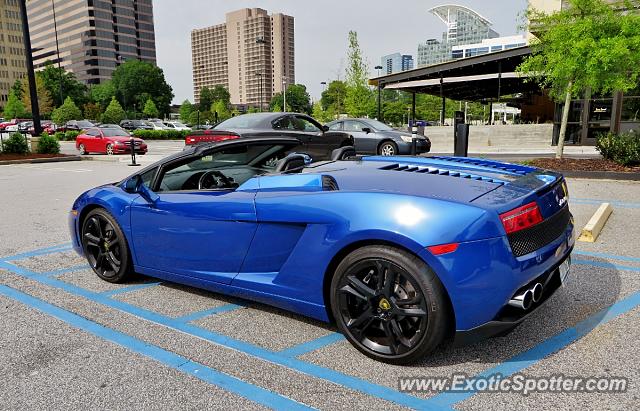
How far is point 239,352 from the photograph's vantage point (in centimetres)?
295

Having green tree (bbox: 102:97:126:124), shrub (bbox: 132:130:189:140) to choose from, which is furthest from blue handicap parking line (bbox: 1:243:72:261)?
green tree (bbox: 102:97:126:124)

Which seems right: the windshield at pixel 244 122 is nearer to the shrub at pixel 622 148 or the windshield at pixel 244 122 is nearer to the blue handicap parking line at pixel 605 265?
the blue handicap parking line at pixel 605 265

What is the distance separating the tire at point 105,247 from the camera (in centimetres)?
413

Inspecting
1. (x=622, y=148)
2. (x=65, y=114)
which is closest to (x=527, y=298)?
(x=622, y=148)

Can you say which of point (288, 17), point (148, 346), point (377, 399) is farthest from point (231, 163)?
point (288, 17)

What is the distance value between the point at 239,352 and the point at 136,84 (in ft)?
396

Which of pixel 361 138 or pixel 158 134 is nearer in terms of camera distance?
pixel 361 138

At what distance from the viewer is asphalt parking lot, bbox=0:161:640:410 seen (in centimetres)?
243

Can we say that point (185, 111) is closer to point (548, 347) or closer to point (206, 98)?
point (206, 98)

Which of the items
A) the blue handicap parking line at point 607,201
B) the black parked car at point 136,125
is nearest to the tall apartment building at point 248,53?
the black parked car at point 136,125

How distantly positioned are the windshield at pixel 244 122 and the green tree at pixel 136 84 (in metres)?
106

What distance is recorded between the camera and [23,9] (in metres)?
18.6

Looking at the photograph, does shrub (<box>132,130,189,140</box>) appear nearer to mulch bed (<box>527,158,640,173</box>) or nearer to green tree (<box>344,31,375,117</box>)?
green tree (<box>344,31,375,117</box>)

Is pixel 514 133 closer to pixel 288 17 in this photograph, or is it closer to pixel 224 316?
pixel 224 316
